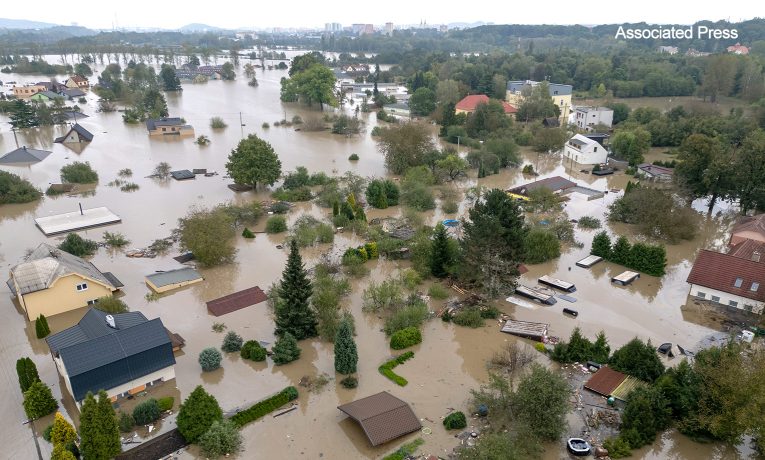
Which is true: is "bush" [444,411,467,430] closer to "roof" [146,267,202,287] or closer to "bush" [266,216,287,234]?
"roof" [146,267,202,287]

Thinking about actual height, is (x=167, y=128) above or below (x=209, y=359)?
above

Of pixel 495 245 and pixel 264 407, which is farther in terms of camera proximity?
pixel 495 245

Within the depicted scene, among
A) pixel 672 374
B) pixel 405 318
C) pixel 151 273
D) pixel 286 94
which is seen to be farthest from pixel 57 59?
pixel 672 374

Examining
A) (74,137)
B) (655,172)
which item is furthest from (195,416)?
(74,137)

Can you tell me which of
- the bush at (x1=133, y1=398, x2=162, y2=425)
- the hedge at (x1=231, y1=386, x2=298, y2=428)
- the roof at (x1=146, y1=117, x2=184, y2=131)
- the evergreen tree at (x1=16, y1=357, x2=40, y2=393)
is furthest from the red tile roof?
the evergreen tree at (x1=16, y1=357, x2=40, y2=393)

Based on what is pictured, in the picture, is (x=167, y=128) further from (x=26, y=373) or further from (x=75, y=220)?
(x=26, y=373)

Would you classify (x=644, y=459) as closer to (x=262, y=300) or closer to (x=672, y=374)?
(x=672, y=374)
